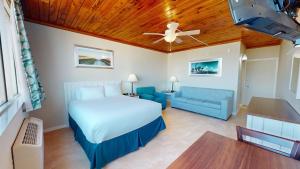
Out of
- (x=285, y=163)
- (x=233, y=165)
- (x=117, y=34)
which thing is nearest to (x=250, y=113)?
(x=285, y=163)

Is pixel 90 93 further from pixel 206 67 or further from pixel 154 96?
pixel 206 67

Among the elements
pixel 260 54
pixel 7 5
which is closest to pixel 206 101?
pixel 260 54

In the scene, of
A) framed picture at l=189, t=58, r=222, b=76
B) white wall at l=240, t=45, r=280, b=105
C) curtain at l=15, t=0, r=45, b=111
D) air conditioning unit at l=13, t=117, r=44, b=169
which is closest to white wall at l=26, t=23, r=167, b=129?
curtain at l=15, t=0, r=45, b=111

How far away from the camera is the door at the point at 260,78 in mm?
4566

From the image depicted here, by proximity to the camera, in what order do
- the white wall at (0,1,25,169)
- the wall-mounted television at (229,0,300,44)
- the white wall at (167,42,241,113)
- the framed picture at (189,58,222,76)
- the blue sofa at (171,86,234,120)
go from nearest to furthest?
the wall-mounted television at (229,0,300,44), the white wall at (0,1,25,169), the blue sofa at (171,86,234,120), the white wall at (167,42,241,113), the framed picture at (189,58,222,76)

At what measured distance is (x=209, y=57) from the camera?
15.1ft

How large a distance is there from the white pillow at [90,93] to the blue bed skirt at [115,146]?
977 mm

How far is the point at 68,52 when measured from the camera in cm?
317

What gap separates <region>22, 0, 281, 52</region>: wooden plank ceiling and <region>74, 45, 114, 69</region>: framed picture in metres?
0.46

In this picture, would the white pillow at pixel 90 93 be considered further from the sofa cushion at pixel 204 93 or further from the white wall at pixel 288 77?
the white wall at pixel 288 77

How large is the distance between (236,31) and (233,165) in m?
3.52

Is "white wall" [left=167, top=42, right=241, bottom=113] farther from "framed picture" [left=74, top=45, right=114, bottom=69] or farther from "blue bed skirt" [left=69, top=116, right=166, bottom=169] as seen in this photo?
"blue bed skirt" [left=69, top=116, right=166, bottom=169]

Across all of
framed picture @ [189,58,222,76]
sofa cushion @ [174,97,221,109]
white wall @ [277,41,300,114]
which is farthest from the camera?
framed picture @ [189,58,222,76]

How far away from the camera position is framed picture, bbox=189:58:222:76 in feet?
14.5
